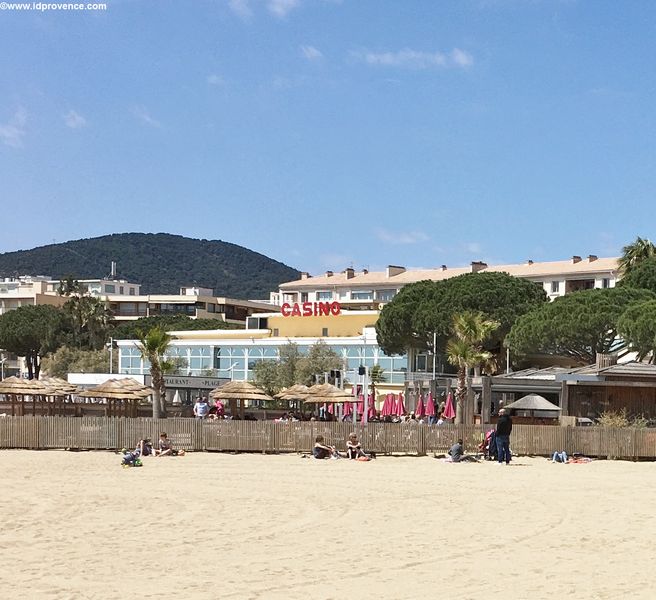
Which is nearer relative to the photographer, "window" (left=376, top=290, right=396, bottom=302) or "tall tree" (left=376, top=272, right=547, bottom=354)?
"tall tree" (left=376, top=272, right=547, bottom=354)

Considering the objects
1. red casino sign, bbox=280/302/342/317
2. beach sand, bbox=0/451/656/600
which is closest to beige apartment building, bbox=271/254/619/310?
red casino sign, bbox=280/302/342/317

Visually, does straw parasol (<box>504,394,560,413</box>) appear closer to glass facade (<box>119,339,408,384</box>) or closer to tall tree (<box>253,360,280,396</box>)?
tall tree (<box>253,360,280,396</box>)

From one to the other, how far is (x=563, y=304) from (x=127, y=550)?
50.5 meters

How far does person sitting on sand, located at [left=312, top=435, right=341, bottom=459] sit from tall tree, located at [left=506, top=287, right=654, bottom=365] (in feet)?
104

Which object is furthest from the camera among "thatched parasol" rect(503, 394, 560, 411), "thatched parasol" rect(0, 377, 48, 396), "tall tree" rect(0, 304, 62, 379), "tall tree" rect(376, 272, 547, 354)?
"tall tree" rect(0, 304, 62, 379)

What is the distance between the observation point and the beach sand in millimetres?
11070

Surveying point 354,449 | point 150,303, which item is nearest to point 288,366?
point 354,449

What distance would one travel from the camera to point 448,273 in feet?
368

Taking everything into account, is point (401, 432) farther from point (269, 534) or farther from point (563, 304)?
point (563, 304)

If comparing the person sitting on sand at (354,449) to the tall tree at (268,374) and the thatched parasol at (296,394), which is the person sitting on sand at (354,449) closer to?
the thatched parasol at (296,394)

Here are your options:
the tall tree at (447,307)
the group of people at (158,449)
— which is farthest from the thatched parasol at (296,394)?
the tall tree at (447,307)

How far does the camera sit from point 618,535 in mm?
15094

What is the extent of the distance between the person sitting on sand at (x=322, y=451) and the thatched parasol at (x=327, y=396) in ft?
25.0

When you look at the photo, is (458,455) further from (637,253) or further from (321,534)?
(637,253)
